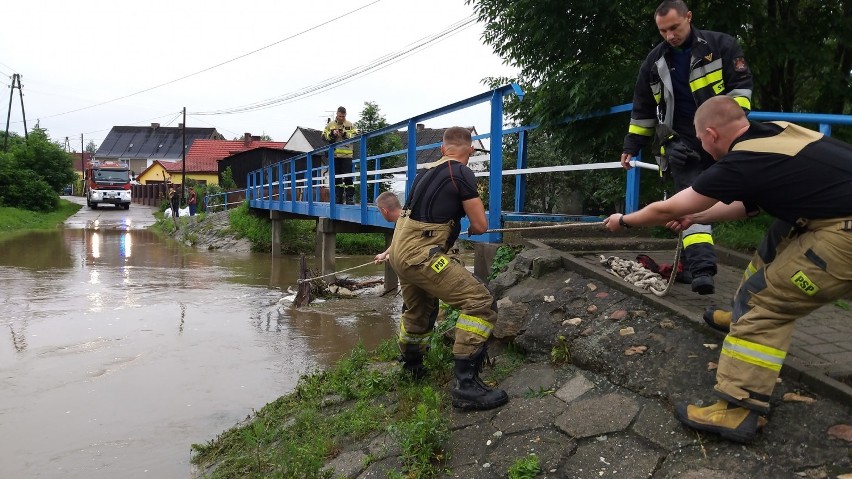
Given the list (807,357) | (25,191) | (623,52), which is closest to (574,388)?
(807,357)

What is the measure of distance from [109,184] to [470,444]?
41351mm

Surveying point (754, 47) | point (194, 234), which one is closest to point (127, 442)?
point (754, 47)

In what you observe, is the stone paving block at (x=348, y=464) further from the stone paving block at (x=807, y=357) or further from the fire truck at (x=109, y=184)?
the fire truck at (x=109, y=184)

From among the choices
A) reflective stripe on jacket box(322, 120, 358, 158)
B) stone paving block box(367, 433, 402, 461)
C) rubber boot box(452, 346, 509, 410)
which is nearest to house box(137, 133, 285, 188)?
reflective stripe on jacket box(322, 120, 358, 158)

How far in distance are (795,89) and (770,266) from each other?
15.8ft

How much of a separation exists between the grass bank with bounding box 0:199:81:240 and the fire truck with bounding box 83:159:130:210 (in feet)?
19.0

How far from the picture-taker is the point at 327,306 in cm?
1070

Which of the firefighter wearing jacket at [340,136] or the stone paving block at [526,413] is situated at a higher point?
the firefighter wearing jacket at [340,136]

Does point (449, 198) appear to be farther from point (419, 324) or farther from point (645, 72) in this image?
point (645, 72)

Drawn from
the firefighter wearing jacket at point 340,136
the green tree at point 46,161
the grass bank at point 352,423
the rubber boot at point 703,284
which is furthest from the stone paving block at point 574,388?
the green tree at point 46,161

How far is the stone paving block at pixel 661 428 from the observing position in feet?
8.76

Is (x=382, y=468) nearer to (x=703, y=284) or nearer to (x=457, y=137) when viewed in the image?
(x=457, y=137)

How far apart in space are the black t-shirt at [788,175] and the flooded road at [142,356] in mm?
3933

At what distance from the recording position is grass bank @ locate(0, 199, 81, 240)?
25125 millimetres
